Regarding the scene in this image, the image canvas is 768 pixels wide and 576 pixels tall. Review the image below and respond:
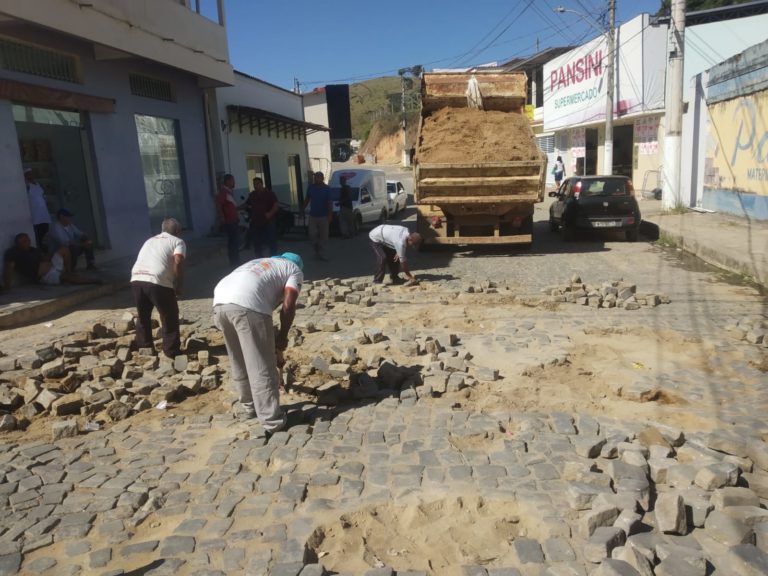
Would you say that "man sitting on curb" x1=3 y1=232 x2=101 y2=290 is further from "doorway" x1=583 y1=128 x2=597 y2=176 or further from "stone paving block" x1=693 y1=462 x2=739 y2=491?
"doorway" x1=583 y1=128 x2=597 y2=176

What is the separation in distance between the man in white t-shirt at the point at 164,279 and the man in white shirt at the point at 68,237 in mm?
4052

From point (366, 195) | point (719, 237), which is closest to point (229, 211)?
point (366, 195)

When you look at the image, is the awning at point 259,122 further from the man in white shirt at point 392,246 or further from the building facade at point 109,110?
the man in white shirt at point 392,246

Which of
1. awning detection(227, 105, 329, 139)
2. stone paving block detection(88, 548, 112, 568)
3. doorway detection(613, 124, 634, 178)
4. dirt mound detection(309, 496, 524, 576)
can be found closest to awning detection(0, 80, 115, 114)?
awning detection(227, 105, 329, 139)

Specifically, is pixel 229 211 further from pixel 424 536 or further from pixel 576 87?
pixel 576 87

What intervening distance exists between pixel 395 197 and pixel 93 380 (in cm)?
1678

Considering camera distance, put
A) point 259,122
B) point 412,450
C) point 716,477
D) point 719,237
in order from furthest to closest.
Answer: point 259,122 < point 719,237 < point 412,450 < point 716,477

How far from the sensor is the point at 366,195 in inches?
683

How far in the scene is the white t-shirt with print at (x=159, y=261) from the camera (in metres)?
5.93

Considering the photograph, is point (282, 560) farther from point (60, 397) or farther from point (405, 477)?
point (60, 397)

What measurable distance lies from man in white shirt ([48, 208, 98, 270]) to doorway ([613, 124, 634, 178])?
23626mm

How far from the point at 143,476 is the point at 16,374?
256 cm

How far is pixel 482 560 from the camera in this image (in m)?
2.87

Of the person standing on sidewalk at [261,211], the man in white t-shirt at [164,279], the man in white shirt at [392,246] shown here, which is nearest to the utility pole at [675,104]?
the man in white shirt at [392,246]
